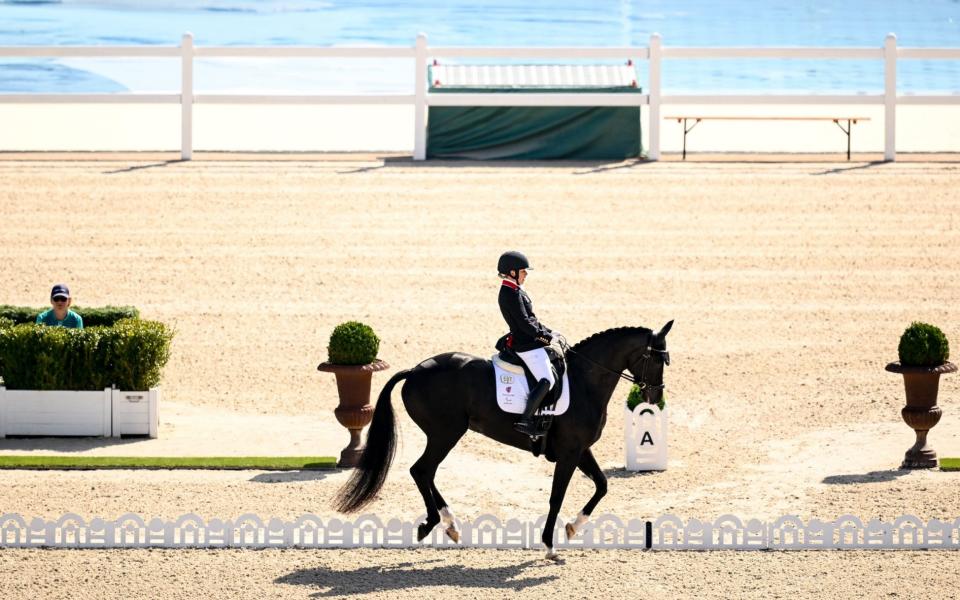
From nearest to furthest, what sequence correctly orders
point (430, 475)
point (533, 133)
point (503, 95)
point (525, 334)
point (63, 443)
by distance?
1. point (525, 334)
2. point (430, 475)
3. point (63, 443)
4. point (503, 95)
5. point (533, 133)

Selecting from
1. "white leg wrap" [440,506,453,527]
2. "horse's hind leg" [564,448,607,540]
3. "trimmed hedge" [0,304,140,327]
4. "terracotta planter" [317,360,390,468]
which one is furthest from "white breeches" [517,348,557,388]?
"trimmed hedge" [0,304,140,327]

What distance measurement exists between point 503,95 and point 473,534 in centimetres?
1407

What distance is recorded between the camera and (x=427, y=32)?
49.3 meters

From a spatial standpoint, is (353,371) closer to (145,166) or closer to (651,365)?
(651,365)

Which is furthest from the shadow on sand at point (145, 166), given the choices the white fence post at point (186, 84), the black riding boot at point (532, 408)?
the black riding boot at point (532, 408)

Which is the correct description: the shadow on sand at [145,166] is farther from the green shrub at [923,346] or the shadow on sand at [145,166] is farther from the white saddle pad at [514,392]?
the green shrub at [923,346]

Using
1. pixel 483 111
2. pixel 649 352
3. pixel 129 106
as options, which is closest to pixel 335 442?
pixel 649 352

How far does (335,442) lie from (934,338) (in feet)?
20.6

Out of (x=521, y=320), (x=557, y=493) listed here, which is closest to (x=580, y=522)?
(x=557, y=493)

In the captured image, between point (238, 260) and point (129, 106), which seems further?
point (129, 106)

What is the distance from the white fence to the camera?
80.2 ft

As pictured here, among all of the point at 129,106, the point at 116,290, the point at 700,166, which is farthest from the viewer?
the point at 129,106

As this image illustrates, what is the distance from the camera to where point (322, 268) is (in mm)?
20609

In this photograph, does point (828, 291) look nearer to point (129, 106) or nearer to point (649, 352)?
point (649, 352)
